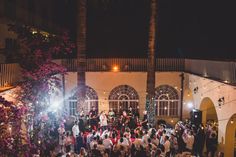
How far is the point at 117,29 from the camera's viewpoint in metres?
32.7

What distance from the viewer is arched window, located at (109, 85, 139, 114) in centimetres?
2769

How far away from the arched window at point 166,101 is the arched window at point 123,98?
1683 millimetres

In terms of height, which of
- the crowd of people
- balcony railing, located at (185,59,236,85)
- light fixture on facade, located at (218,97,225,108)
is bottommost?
the crowd of people

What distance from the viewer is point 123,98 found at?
27.8m

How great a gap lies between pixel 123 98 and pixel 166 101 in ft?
11.1

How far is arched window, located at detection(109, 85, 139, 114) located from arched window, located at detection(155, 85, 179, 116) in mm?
1683

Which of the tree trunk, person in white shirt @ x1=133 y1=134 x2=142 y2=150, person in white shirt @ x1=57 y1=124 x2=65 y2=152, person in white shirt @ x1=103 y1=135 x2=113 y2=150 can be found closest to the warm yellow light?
the tree trunk

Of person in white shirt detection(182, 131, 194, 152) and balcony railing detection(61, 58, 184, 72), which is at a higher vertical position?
balcony railing detection(61, 58, 184, 72)

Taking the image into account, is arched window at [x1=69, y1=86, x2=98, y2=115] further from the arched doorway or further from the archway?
the arched doorway

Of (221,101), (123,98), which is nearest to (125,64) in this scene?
(123,98)

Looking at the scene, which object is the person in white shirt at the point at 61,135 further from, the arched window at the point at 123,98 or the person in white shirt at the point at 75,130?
the arched window at the point at 123,98

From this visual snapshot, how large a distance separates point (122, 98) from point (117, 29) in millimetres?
7858

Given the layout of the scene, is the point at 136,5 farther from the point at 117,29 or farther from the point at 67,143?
the point at 67,143

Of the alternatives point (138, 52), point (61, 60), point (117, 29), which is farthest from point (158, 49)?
point (61, 60)
